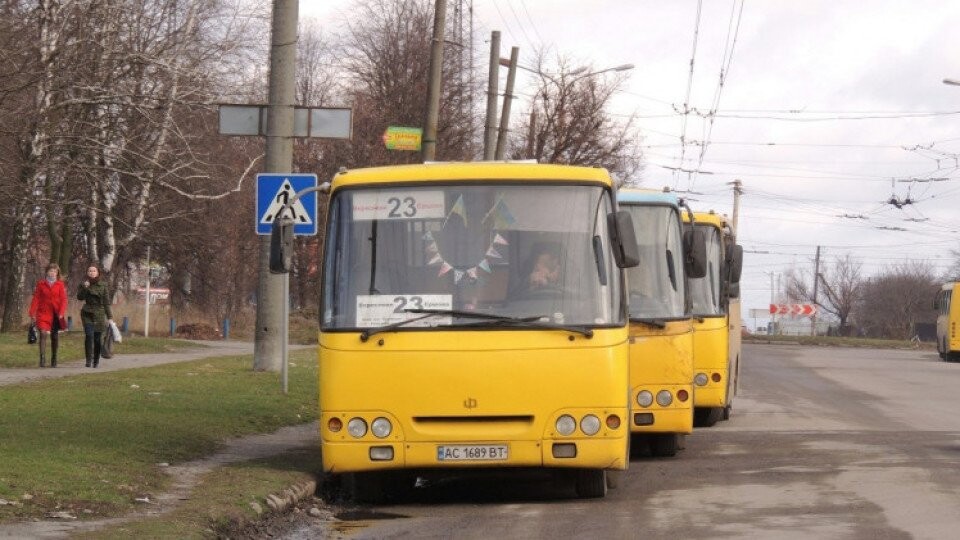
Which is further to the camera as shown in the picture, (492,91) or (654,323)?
(492,91)

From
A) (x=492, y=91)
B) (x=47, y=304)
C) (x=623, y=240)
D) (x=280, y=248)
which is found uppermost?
(x=492, y=91)

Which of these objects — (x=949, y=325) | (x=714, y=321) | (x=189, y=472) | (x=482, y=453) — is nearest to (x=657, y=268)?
(x=714, y=321)

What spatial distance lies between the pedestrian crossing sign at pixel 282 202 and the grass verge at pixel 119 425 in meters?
2.12

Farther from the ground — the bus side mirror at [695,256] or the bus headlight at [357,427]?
the bus side mirror at [695,256]

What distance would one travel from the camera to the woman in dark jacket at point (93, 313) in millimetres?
27578

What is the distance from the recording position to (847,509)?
11641 millimetres

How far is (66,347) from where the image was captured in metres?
33.7

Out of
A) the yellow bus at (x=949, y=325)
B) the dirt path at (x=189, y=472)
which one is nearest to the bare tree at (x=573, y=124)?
the yellow bus at (x=949, y=325)

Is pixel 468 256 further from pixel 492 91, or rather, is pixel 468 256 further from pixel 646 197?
pixel 492 91

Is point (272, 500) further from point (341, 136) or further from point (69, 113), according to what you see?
point (69, 113)

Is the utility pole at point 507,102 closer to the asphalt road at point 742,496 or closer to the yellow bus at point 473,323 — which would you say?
the asphalt road at point 742,496

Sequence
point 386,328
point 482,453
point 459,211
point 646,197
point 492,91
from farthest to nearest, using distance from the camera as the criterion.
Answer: point 492,91 < point 646,197 < point 459,211 < point 386,328 < point 482,453

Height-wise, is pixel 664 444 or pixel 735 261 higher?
pixel 735 261

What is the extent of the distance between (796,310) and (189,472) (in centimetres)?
8615
